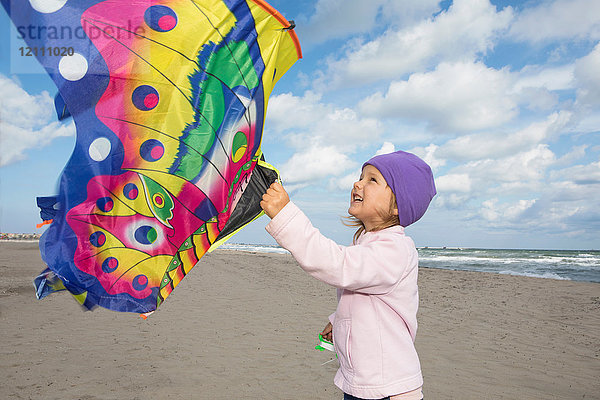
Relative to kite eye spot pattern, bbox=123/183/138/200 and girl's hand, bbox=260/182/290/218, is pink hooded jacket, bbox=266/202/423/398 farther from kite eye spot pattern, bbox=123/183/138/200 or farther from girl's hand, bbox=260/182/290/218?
kite eye spot pattern, bbox=123/183/138/200

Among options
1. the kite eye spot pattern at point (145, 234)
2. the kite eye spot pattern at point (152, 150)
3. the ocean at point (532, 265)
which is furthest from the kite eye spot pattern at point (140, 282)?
the ocean at point (532, 265)

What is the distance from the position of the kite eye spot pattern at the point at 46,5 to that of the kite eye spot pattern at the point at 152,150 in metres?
0.57

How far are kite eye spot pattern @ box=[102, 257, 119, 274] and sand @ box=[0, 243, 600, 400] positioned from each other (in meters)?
2.92

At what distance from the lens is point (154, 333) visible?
620 cm

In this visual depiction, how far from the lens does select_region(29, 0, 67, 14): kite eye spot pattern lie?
4.89 feet

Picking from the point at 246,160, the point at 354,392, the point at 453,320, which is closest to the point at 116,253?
the point at 246,160

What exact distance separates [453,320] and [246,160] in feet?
23.8

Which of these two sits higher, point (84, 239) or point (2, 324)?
point (84, 239)

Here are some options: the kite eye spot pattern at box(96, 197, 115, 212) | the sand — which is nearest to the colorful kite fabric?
the kite eye spot pattern at box(96, 197, 115, 212)

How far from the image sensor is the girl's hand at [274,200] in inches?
63.6

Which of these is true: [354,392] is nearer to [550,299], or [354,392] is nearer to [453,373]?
[453,373]

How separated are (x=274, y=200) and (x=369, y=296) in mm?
612

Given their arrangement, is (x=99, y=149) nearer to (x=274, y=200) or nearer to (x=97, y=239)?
(x=97, y=239)

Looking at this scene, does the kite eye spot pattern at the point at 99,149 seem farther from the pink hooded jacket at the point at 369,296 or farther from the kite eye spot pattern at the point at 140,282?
the pink hooded jacket at the point at 369,296
